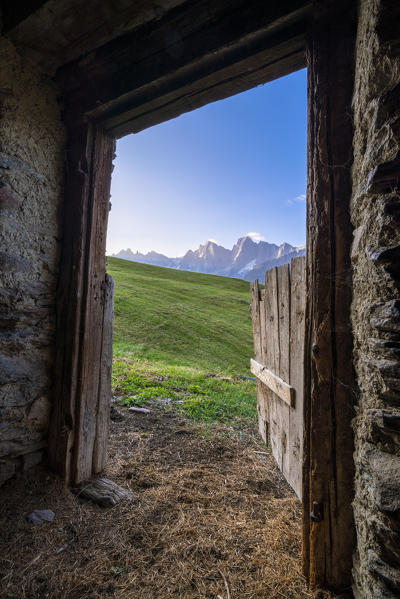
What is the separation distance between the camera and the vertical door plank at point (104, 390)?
2.46 m

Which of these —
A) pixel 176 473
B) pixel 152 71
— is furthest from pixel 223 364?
pixel 152 71

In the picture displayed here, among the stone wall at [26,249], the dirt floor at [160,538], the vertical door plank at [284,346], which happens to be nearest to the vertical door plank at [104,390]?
the dirt floor at [160,538]

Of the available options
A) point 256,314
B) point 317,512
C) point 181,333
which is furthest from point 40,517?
point 181,333

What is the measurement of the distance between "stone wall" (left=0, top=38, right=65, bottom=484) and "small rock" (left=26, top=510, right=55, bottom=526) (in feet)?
1.05

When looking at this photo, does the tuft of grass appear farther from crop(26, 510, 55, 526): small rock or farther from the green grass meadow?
crop(26, 510, 55, 526): small rock

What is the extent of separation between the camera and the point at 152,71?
6.49 feet

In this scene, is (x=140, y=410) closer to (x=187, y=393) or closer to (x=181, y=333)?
(x=187, y=393)

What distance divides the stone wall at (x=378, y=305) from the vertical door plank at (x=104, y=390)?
189cm

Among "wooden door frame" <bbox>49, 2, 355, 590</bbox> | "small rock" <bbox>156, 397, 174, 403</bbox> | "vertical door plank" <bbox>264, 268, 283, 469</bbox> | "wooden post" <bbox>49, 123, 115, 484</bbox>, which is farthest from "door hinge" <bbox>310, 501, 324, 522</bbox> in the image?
"small rock" <bbox>156, 397, 174, 403</bbox>

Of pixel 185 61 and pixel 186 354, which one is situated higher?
pixel 185 61

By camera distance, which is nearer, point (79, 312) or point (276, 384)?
point (79, 312)

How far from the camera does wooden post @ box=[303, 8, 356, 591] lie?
4.66ft

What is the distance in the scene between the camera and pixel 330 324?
1465 millimetres

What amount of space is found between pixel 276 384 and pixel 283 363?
247 mm
